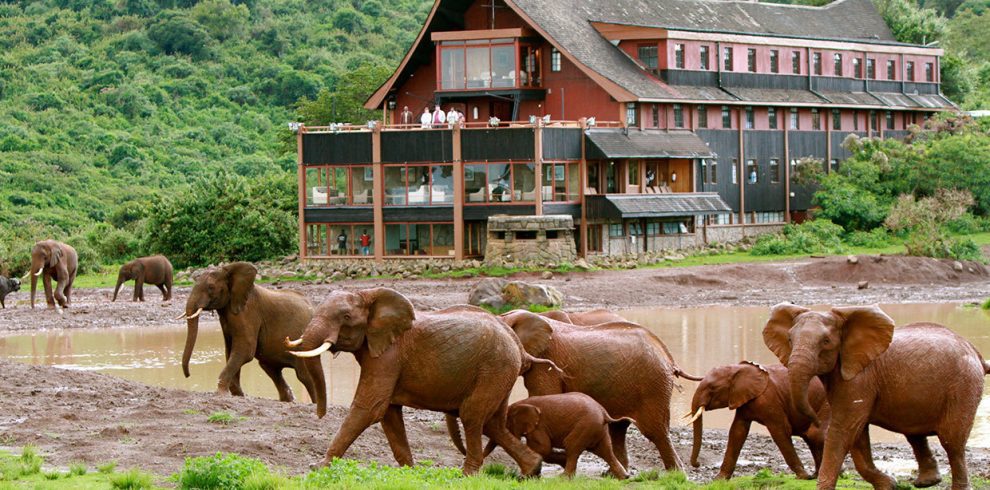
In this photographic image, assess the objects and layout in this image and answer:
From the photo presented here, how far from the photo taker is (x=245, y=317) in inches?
878

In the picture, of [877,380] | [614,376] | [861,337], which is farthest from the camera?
[614,376]

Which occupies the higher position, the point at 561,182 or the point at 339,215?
the point at 561,182

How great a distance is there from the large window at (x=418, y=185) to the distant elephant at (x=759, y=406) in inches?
1463

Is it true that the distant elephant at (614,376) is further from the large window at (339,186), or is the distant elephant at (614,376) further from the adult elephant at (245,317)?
the large window at (339,186)

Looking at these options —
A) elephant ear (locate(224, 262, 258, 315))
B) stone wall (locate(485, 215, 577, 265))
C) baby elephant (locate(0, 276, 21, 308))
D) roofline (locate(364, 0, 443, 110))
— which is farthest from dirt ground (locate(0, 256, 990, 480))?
roofline (locate(364, 0, 443, 110))

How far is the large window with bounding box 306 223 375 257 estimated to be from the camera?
55.4 m

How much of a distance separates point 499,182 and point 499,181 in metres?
0.05

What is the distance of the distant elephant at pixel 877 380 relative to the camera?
14.6 m

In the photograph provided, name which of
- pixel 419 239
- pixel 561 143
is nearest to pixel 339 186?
pixel 419 239

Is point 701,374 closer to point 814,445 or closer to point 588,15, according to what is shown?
point 814,445

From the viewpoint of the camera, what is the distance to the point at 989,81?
3659 inches

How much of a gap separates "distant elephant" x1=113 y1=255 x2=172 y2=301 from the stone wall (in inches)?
411

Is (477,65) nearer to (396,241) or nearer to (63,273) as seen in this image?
(396,241)

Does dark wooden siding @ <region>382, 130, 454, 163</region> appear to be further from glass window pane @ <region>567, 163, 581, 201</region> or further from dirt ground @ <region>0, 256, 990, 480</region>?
dirt ground @ <region>0, 256, 990, 480</region>
